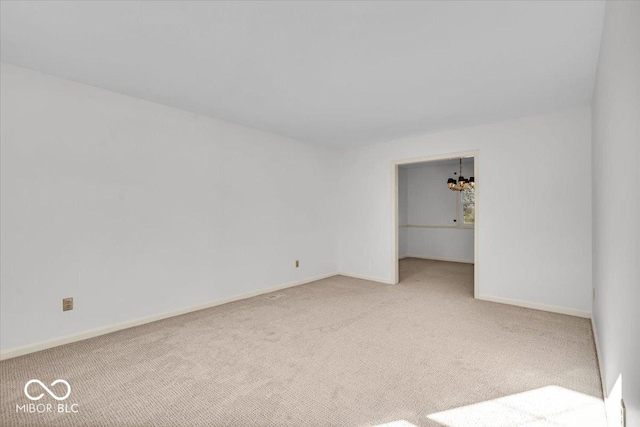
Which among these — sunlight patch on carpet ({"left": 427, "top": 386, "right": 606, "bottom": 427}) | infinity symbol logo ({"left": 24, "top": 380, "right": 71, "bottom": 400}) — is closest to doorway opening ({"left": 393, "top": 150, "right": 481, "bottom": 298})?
sunlight patch on carpet ({"left": 427, "top": 386, "right": 606, "bottom": 427})

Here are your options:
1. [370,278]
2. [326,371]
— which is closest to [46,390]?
[326,371]

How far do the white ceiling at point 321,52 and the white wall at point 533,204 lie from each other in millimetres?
384

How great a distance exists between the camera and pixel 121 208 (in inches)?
128

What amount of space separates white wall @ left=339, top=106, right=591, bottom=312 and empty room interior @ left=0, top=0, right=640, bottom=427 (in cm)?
2

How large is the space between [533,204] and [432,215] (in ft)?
14.4

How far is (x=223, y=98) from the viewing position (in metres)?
3.35

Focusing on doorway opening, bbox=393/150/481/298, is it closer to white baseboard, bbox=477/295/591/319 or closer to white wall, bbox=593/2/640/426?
white baseboard, bbox=477/295/591/319

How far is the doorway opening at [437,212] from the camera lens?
7680 mm

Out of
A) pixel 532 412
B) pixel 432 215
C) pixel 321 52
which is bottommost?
pixel 532 412

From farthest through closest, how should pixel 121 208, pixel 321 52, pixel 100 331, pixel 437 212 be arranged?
pixel 437 212 < pixel 121 208 < pixel 100 331 < pixel 321 52

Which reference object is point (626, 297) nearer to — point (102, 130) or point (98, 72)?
point (98, 72)

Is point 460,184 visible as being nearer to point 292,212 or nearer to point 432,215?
point 432,215

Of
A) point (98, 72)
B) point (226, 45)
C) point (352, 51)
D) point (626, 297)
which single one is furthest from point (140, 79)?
point (626, 297)

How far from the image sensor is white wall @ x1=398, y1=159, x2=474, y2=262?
779cm
